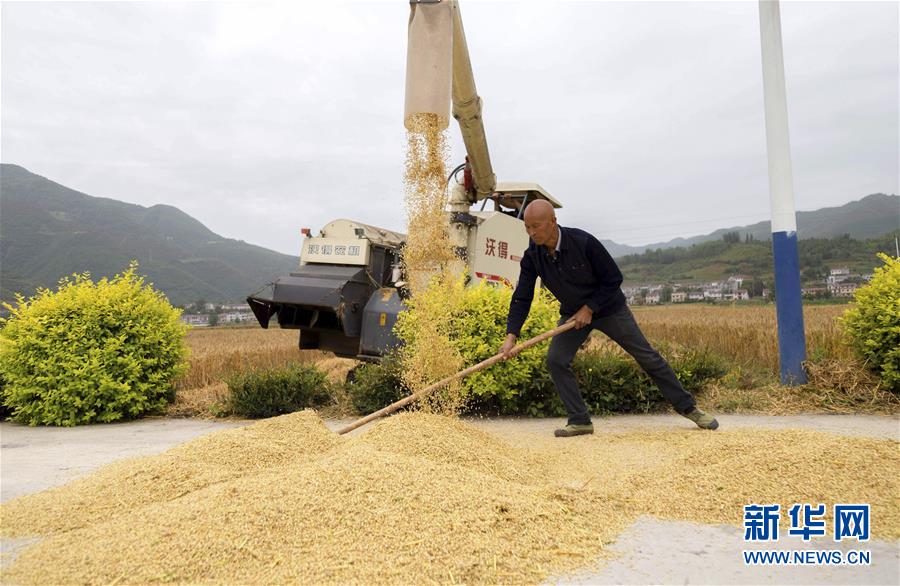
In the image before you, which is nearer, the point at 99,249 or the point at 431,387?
the point at 431,387

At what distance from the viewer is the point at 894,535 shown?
2.37 metres

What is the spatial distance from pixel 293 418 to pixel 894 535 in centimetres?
351

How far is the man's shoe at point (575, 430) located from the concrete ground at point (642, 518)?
265 mm

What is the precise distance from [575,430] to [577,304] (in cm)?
103

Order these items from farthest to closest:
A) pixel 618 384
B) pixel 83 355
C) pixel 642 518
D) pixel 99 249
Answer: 1. pixel 99 249
2. pixel 83 355
3. pixel 618 384
4. pixel 642 518

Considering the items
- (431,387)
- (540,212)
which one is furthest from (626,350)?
(431,387)

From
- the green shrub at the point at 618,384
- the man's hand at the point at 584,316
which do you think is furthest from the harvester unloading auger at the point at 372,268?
the man's hand at the point at 584,316

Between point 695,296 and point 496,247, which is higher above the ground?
point 496,247

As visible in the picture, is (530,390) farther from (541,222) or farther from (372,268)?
(372,268)

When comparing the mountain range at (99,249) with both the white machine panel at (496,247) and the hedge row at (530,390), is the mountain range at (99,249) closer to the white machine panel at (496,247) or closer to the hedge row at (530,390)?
the white machine panel at (496,247)

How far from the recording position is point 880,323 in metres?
5.35

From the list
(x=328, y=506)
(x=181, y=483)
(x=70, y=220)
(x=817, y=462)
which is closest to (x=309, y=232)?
(x=181, y=483)

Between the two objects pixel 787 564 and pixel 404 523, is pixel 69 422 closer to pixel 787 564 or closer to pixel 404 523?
pixel 404 523

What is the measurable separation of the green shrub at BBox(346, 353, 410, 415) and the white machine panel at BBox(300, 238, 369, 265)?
67.6 inches
